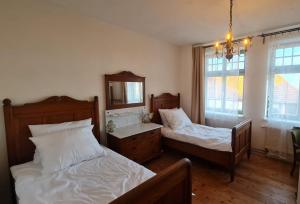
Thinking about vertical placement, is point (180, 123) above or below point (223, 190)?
above

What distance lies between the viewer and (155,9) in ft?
7.30

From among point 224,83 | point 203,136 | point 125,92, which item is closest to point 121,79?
point 125,92

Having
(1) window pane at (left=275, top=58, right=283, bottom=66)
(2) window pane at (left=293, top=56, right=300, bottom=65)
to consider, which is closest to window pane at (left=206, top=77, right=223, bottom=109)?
(1) window pane at (left=275, top=58, right=283, bottom=66)

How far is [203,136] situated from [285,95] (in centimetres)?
163

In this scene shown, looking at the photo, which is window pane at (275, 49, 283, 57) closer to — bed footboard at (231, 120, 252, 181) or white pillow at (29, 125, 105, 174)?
bed footboard at (231, 120, 252, 181)

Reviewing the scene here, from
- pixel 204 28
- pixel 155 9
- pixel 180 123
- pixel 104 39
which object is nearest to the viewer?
pixel 155 9

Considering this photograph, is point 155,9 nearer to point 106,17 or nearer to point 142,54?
point 106,17

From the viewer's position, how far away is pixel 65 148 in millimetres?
1770

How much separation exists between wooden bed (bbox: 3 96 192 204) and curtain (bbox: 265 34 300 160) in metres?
2.60

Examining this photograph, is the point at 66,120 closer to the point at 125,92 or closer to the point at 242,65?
the point at 125,92

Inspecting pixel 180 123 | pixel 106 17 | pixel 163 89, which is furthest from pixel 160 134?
pixel 106 17

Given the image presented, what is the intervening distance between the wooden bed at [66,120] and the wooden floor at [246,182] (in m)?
0.99

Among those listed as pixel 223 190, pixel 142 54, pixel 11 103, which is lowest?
pixel 223 190

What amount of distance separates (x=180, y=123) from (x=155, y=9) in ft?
6.99
